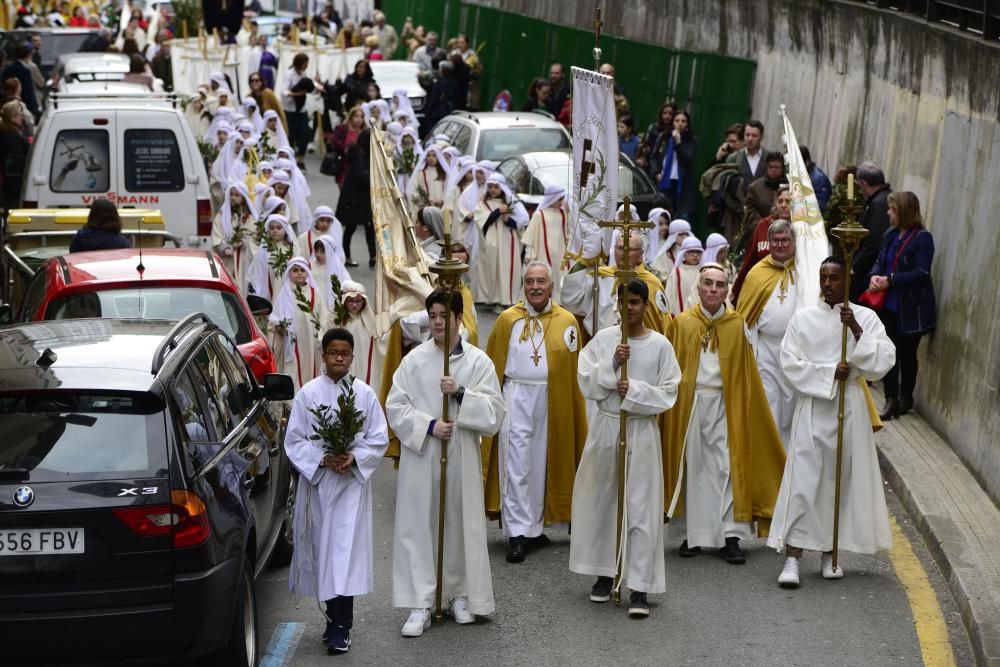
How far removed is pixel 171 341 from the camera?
7316mm

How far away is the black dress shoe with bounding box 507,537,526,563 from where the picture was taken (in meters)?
9.58

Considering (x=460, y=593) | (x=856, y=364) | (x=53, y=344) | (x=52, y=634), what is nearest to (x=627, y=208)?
(x=856, y=364)

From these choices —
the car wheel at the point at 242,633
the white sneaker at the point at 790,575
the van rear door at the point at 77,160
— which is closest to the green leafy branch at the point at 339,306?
the white sneaker at the point at 790,575

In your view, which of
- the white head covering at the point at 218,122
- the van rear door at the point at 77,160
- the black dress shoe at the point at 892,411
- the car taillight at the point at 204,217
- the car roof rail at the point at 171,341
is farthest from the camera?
the white head covering at the point at 218,122

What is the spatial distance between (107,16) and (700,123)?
29.2m

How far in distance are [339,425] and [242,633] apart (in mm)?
1178

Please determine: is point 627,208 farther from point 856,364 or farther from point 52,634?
point 52,634

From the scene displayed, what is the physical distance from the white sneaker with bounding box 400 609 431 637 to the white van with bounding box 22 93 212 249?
8.83 metres

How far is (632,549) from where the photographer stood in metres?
8.55

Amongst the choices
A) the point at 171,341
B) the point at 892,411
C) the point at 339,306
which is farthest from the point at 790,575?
the point at 339,306

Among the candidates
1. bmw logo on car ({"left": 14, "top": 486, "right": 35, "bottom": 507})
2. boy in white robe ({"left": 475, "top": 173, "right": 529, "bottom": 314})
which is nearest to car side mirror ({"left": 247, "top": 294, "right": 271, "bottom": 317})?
bmw logo on car ({"left": 14, "top": 486, "right": 35, "bottom": 507})

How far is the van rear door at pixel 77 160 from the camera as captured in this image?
16.2 metres

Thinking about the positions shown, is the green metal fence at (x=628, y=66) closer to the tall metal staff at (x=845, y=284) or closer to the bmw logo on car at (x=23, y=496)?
the tall metal staff at (x=845, y=284)

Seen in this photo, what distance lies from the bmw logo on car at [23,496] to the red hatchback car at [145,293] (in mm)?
3831
